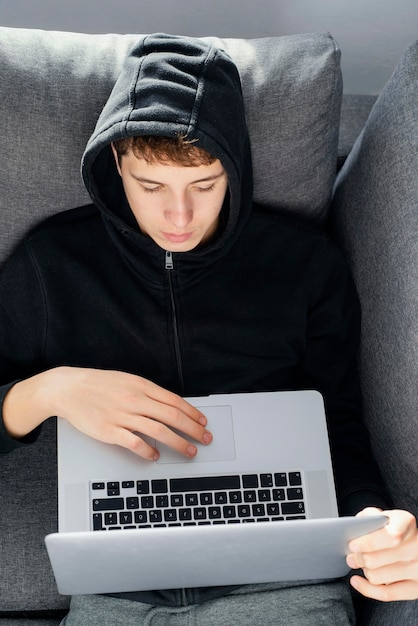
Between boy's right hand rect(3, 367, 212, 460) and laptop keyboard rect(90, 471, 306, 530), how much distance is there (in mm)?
65

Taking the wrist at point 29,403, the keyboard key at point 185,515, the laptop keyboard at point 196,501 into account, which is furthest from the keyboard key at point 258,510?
the wrist at point 29,403

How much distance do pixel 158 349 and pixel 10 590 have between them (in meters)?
0.50

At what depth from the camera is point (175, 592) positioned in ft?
4.66

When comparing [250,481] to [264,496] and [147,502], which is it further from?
[147,502]

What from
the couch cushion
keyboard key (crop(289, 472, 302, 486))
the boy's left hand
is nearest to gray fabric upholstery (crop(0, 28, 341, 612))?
the couch cushion

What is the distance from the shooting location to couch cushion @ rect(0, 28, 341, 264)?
1459mm

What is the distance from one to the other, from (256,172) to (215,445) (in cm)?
48

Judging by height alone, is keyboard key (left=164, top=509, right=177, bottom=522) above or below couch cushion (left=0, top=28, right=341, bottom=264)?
below

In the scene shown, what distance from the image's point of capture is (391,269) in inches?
58.0

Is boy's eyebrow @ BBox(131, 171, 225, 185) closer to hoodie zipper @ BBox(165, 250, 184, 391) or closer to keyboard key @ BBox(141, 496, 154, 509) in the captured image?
hoodie zipper @ BBox(165, 250, 184, 391)

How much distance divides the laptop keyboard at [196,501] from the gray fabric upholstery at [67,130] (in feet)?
0.69

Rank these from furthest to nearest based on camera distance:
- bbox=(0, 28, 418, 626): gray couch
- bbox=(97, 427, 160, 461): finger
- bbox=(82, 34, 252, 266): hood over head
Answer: bbox=(0, 28, 418, 626): gray couch < bbox=(97, 427, 160, 461): finger < bbox=(82, 34, 252, 266): hood over head

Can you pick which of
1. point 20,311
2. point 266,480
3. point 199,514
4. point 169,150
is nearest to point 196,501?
point 199,514

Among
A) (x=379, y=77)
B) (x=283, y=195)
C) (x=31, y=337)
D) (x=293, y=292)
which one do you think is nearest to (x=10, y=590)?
(x=31, y=337)
